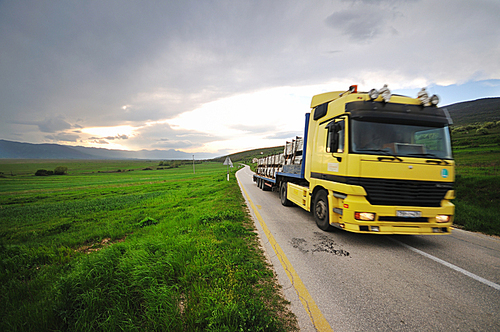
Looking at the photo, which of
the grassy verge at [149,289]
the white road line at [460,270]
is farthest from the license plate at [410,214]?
the grassy verge at [149,289]

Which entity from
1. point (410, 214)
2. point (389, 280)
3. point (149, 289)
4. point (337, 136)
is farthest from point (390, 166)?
point (149, 289)

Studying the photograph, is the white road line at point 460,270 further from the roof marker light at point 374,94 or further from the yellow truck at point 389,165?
the roof marker light at point 374,94

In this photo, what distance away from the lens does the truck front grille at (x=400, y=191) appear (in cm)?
460

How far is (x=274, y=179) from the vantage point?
11.9 meters

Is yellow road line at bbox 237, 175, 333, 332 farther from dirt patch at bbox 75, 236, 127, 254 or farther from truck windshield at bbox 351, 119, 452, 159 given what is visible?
dirt patch at bbox 75, 236, 127, 254

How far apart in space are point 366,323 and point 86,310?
3.44 metres

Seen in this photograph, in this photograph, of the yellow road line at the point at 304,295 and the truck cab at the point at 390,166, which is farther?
the truck cab at the point at 390,166

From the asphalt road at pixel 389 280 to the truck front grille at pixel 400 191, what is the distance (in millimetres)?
1089

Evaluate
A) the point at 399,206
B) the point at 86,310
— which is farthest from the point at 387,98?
the point at 86,310

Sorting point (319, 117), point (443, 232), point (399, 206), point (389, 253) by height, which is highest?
point (319, 117)

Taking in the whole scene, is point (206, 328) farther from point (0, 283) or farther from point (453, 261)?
point (453, 261)

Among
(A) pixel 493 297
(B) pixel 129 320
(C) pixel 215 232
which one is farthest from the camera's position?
(C) pixel 215 232

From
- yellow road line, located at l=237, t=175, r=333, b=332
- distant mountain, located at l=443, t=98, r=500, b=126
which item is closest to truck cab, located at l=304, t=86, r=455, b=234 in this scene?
yellow road line, located at l=237, t=175, r=333, b=332

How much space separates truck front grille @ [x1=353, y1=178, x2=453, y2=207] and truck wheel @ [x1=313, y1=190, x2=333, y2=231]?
4.26ft
